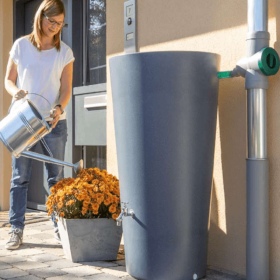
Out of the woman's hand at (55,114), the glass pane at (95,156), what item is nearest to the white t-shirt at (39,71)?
the woman's hand at (55,114)

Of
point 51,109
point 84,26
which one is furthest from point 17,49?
point 84,26

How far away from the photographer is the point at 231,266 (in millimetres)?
2908

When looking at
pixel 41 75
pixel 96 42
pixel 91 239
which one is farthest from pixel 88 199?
pixel 96 42

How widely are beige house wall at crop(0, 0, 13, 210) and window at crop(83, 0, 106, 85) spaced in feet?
3.34

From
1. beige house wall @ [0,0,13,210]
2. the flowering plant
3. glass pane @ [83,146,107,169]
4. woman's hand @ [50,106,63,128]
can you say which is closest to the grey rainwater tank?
the flowering plant

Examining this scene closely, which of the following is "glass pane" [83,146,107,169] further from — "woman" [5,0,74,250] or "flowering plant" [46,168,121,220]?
"flowering plant" [46,168,121,220]

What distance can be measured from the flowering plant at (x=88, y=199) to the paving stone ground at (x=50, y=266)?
244mm

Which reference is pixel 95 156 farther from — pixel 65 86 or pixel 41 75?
pixel 41 75

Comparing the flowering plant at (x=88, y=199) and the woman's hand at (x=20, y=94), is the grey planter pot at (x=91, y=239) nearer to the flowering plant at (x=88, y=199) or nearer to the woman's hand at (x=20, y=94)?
the flowering plant at (x=88, y=199)

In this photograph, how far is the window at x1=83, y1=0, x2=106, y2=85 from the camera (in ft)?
14.8

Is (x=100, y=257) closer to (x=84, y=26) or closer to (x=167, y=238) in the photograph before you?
(x=167, y=238)

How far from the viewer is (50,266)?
3.06 meters

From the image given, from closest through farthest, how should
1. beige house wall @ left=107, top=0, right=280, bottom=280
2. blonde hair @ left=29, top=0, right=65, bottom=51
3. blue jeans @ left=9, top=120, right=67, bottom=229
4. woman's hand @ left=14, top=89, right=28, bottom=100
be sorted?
beige house wall @ left=107, top=0, right=280, bottom=280, woman's hand @ left=14, top=89, right=28, bottom=100, blonde hair @ left=29, top=0, right=65, bottom=51, blue jeans @ left=9, top=120, right=67, bottom=229

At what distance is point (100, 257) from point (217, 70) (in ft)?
3.80
